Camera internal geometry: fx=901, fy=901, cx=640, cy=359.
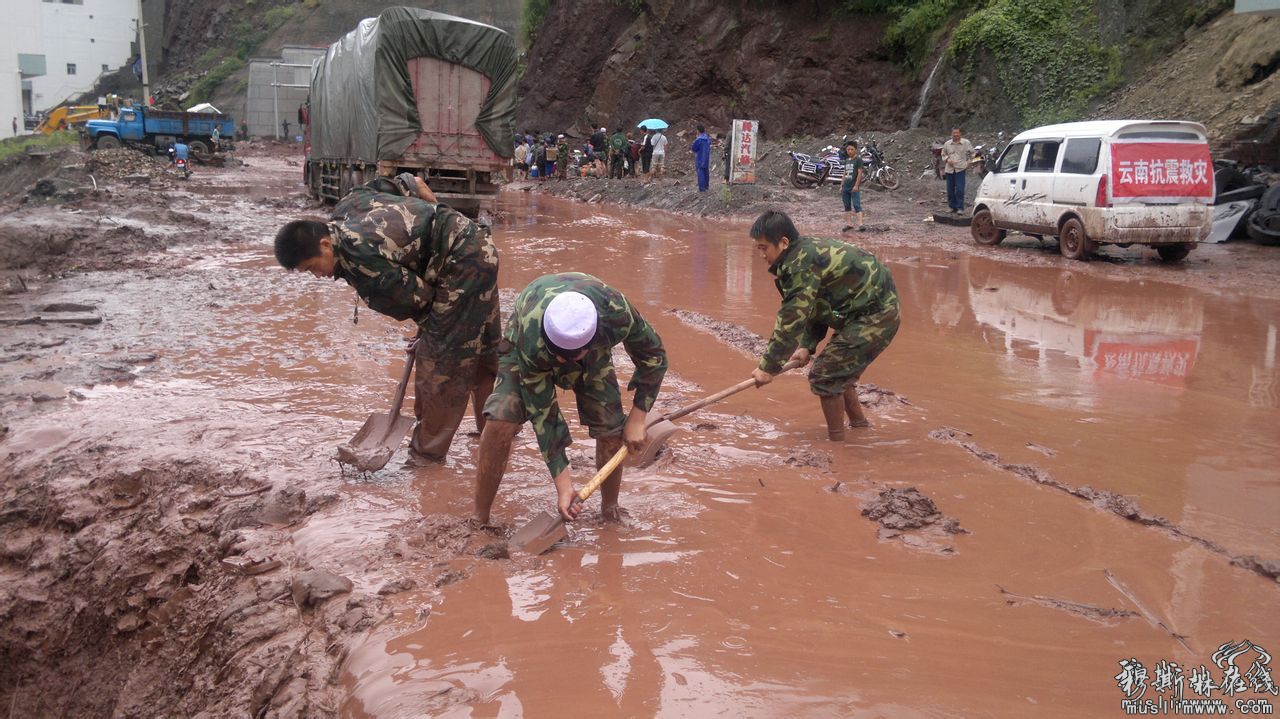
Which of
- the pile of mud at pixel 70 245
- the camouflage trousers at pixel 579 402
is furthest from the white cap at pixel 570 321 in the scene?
the pile of mud at pixel 70 245

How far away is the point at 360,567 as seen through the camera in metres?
3.64

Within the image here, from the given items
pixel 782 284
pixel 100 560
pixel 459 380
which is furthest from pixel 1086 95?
pixel 100 560

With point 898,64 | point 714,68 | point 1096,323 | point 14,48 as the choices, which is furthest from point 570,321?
point 14,48

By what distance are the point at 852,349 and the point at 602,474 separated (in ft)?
6.80

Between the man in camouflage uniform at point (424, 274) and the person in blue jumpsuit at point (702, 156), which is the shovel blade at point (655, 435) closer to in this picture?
the man in camouflage uniform at point (424, 274)

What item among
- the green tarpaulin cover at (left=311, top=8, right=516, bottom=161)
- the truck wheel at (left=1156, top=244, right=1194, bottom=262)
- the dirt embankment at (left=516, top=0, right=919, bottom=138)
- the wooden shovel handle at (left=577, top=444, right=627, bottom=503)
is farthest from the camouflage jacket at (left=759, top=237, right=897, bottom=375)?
the dirt embankment at (left=516, top=0, right=919, bottom=138)

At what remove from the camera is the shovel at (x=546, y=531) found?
3.68 meters

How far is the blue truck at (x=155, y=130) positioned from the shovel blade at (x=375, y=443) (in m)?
30.9

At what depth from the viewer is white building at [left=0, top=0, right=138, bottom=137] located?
4659cm

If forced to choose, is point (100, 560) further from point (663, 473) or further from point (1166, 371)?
point (1166, 371)

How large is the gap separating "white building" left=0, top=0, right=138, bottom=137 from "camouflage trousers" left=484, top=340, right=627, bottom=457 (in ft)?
170

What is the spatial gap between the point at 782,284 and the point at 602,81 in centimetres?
2907

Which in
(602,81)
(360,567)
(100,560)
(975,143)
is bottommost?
(100,560)

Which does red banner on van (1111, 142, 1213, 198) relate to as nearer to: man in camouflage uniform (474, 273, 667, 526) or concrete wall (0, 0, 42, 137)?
man in camouflage uniform (474, 273, 667, 526)
